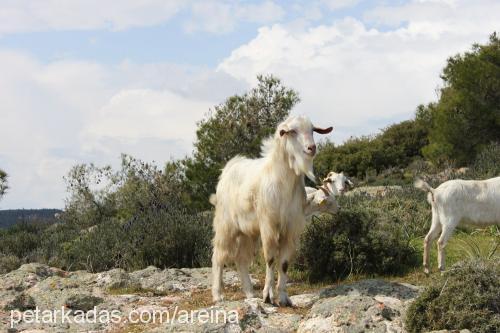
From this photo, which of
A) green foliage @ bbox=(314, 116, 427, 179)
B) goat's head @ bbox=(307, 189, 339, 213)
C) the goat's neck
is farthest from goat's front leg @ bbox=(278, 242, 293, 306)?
green foliage @ bbox=(314, 116, 427, 179)

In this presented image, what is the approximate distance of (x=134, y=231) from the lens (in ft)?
45.2

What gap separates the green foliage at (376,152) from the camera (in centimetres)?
3078

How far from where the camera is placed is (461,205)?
422 inches

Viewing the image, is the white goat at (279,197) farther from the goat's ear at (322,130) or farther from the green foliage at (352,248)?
the green foliage at (352,248)

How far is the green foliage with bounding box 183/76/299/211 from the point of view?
88.4 feet

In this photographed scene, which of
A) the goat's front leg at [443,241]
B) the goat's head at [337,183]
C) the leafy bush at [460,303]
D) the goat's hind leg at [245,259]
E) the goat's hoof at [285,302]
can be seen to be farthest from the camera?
the goat's head at [337,183]

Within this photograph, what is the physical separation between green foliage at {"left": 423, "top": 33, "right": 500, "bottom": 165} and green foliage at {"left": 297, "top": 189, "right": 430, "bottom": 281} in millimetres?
16449

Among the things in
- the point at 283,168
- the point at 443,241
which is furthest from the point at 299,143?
the point at 443,241

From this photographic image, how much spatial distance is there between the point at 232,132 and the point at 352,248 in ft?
60.3

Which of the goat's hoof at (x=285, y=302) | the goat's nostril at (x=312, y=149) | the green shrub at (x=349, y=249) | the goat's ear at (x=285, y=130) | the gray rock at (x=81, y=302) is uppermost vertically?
the goat's ear at (x=285, y=130)

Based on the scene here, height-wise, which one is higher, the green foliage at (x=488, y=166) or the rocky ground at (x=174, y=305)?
the green foliage at (x=488, y=166)

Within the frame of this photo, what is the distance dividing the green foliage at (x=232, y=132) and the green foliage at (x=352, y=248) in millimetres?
14975

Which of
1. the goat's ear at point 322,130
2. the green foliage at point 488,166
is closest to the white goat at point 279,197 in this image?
the goat's ear at point 322,130

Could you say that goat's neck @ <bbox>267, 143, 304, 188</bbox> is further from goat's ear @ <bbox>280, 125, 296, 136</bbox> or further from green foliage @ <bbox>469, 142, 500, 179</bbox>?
green foliage @ <bbox>469, 142, 500, 179</bbox>
